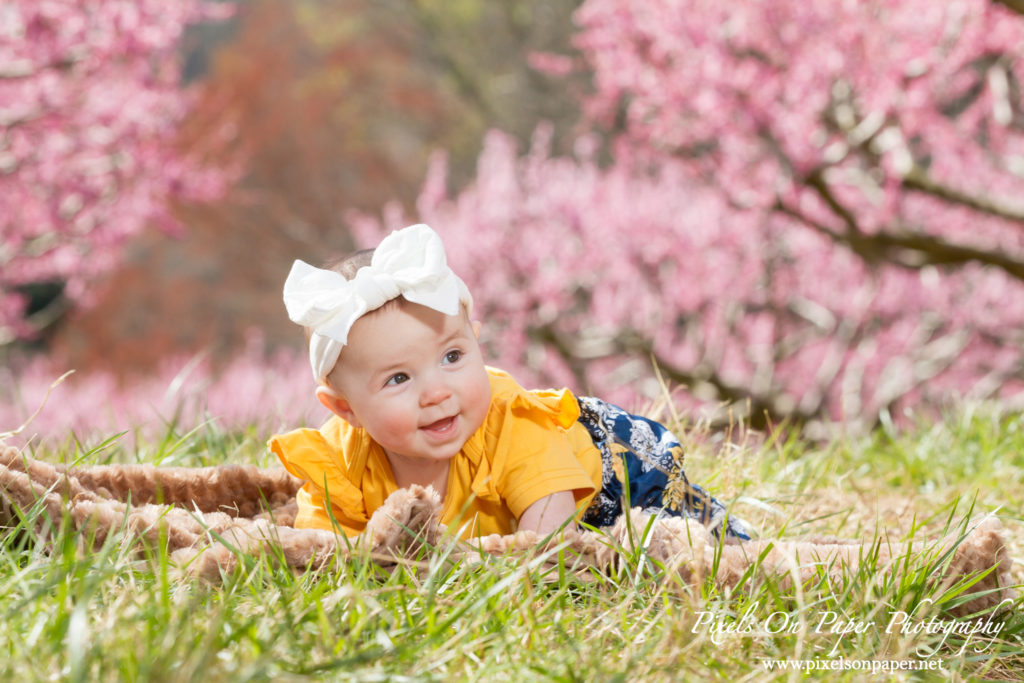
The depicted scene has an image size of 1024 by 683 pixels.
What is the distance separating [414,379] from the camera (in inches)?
68.6

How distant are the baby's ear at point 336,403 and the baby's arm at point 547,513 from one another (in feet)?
1.27

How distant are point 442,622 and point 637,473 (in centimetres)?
89

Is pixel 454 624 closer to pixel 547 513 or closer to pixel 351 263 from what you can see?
pixel 547 513

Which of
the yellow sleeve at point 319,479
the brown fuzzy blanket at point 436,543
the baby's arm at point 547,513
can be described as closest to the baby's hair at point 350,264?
the yellow sleeve at point 319,479

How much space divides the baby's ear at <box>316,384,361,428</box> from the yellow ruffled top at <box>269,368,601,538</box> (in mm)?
92

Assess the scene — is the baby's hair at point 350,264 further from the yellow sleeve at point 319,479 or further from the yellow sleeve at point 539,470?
the yellow sleeve at point 539,470

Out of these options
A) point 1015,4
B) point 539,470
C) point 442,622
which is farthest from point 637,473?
point 1015,4

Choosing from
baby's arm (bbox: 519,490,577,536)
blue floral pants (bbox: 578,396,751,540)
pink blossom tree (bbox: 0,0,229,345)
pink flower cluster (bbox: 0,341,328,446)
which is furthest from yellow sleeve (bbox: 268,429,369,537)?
pink blossom tree (bbox: 0,0,229,345)

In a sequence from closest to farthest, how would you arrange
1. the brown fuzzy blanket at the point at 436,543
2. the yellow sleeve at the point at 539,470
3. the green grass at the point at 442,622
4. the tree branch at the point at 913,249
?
1. the green grass at the point at 442,622
2. the brown fuzzy blanket at the point at 436,543
3. the yellow sleeve at the point at 539,470
4. the tree branch at the point at 913,249

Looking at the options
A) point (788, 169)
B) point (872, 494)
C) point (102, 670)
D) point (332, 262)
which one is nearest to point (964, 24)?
point (788, 169)

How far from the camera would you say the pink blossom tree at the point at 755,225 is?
6438 mm

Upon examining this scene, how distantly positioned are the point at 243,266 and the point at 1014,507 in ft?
37.2

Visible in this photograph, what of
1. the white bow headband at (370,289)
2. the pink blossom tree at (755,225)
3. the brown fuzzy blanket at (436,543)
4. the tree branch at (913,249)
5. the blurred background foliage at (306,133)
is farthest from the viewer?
the blurred background foliage at (306,133)

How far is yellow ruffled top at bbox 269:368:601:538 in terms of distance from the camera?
1.83 meters
